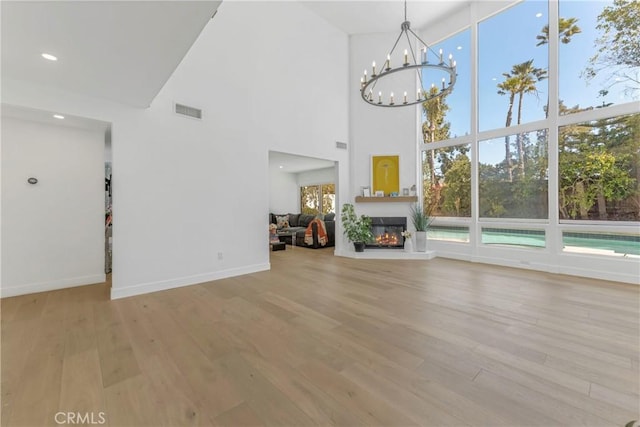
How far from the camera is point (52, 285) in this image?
3.66 meters

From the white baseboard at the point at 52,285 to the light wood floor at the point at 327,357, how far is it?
0.18 metres

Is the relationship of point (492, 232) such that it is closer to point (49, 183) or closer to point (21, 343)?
point (21, 343)

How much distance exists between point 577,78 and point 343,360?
5.77 m

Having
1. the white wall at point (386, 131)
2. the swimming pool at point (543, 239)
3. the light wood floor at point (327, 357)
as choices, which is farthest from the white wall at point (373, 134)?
the light wood floor at point (327, 357)

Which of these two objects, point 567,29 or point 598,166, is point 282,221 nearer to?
point 598,166

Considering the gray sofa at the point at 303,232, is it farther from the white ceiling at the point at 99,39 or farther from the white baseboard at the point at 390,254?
the white ceiling at the point at 99,39

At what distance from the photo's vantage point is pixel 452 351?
6.75 feet

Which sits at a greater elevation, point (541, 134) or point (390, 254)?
point (541, 134)

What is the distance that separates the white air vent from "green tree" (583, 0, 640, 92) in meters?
6.23

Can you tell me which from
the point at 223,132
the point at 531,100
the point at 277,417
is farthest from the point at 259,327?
the point at 531,100

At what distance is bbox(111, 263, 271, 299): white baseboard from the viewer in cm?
339

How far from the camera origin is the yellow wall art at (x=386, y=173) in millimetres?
6332

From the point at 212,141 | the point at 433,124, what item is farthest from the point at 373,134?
the point at 212,141

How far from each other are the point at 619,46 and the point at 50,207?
28.6 feet
